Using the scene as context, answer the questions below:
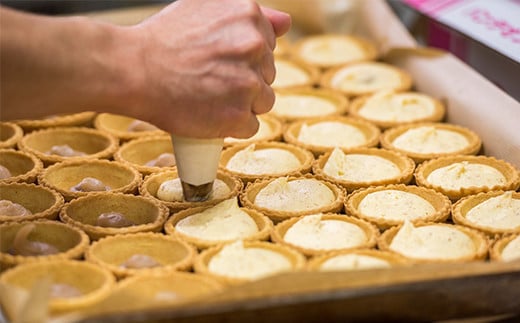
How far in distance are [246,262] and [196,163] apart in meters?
0.32

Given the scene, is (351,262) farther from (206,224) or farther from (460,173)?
(460,173)

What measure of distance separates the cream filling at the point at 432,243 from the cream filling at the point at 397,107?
87cm

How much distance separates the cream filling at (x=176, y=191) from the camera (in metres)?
2.24

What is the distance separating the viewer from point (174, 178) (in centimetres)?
239

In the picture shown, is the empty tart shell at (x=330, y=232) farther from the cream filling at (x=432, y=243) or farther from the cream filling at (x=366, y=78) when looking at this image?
the cream filling at (x=366, y=78)

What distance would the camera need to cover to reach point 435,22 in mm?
3277

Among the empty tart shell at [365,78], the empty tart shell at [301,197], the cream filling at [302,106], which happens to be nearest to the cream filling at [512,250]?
the empty tart shell at [301,197]

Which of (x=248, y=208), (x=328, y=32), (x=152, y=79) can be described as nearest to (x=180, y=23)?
(x=152, y=79)

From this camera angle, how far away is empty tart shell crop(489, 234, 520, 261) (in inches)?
76.5

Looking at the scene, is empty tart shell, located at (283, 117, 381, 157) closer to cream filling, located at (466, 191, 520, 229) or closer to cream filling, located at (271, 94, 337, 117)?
cream filling, located at (271, 94, 337, 117)

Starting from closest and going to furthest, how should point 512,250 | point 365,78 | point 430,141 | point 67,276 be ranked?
point 67,276, point 512,250, point 430,141, point 365,78

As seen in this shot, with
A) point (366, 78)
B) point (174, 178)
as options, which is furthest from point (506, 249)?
point (366, 78)

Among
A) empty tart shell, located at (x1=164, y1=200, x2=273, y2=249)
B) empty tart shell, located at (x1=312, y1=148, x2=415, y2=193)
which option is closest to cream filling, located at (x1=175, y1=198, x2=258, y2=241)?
empty tart shell, located at (x1=164, y1=200, x2=273, y2=249)

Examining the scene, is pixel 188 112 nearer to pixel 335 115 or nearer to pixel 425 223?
pixel 425 223
